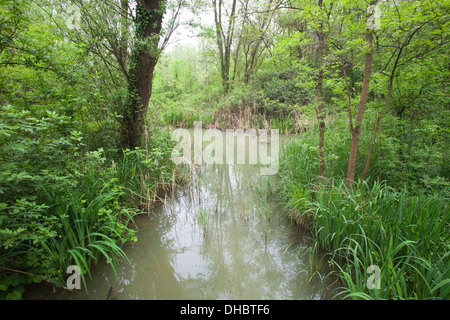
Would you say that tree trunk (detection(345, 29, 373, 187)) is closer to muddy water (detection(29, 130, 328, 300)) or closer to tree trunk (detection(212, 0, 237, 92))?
muddy water (detection(29, 130, 328, 300))

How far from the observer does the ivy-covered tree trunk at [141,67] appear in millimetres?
3514

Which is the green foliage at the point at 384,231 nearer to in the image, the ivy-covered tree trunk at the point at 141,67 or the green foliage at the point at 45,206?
the green foliage at the point at 45,206

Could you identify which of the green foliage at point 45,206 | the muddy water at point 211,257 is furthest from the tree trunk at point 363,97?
the green foliage at point 45,206

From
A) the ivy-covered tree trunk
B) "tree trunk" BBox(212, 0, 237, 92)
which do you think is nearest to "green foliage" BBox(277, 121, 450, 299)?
the ivy-covered tree trunk

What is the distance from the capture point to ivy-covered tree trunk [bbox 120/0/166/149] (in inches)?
138

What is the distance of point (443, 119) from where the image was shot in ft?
8.17

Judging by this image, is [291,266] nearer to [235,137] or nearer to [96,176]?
[96,176]

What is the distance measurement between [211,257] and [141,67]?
3.32 meters

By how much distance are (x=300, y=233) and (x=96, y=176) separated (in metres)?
2.74

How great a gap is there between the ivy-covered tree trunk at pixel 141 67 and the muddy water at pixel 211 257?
58.5 inches

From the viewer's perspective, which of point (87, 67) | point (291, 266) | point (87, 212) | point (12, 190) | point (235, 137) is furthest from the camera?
point (235, 137)

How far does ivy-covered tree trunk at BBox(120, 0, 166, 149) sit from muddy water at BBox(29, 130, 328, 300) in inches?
58.5

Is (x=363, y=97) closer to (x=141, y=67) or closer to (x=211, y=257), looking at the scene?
(x=211, y=257)
